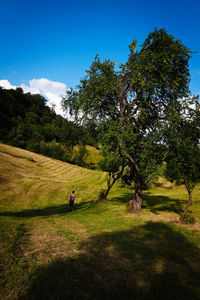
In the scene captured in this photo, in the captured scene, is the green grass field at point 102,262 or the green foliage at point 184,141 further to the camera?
the green foliage at point 184,141

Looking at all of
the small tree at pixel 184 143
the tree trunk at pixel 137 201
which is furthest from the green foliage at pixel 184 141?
the tree trunk at pixel 137 201

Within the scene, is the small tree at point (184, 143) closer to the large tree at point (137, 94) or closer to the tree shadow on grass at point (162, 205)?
the large tree at point (137, 94)

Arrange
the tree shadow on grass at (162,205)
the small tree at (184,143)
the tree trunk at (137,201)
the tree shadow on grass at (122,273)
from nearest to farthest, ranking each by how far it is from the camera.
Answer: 1. the tree shadow on grass at (122,273)
2. the small tree at (184,143)
3. the tree trunk at (137,201)
4. the tree shadow on grass at (162,205)

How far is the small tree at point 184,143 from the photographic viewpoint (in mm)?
12562

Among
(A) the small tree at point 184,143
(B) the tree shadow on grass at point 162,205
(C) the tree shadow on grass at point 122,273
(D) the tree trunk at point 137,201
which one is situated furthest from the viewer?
(B) the tree shadow on grass at point 162,205

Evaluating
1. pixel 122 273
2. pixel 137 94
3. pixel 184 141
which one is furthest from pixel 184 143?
pixel 122 273

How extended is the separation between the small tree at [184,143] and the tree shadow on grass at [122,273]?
5.83 meters

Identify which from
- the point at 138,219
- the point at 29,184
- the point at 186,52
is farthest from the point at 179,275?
the point at 29,184

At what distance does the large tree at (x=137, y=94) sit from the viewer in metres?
14.6

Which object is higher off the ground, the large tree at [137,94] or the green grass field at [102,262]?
the large tree at [137,94]

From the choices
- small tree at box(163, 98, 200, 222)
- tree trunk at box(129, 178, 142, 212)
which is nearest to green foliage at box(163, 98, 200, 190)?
small tree at box(163, 98, 200, 222)

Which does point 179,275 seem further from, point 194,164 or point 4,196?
point 4,196

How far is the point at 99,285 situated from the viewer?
5.15m

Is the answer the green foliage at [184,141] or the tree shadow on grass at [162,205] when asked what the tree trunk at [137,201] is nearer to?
the tree shadow on grass at [162,205]
